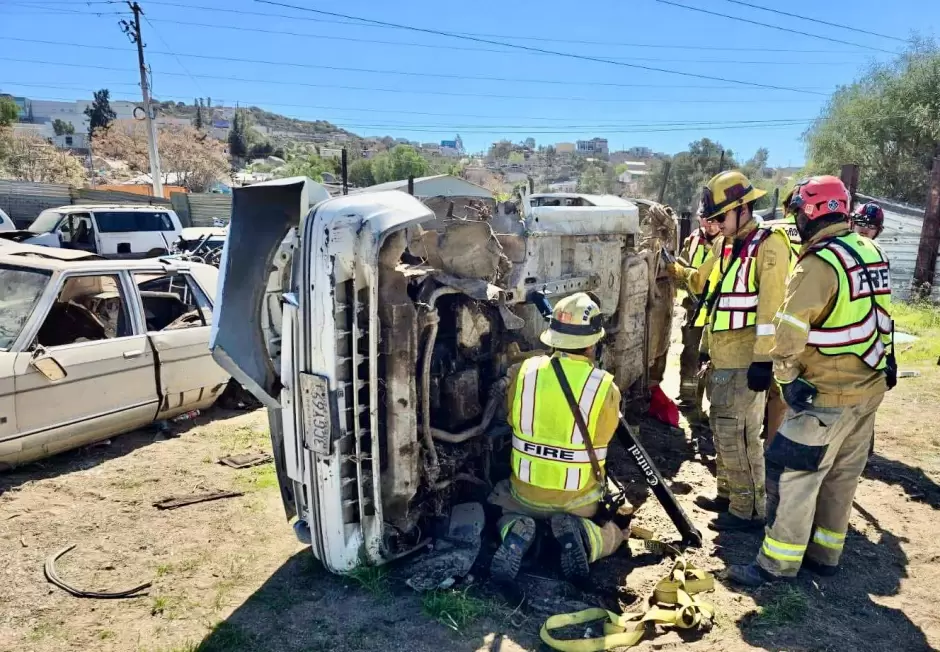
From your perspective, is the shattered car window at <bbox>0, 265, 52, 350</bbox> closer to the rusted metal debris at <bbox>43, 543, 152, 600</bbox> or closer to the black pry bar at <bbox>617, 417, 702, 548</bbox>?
the rusted metal debris at <bbox>43, 543, 152, 600</bbox>

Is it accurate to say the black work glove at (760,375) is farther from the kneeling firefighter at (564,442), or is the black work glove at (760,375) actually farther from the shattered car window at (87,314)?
the shattered car window at (87,314)

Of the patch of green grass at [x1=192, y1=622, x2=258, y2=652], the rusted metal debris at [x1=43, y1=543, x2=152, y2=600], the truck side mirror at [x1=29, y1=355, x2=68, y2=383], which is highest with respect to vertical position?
the truck side mirror at [x1=29, y1=355, x2=68, y2=383]

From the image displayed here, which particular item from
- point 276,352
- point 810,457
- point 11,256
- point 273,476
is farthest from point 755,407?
point 11,256

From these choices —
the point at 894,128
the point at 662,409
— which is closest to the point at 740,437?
the point at 662,409

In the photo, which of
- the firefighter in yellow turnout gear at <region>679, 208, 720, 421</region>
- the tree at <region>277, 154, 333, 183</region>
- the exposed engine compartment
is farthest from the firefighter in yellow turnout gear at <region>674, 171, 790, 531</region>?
the tree at <region>277, 154, 333, 183</region>

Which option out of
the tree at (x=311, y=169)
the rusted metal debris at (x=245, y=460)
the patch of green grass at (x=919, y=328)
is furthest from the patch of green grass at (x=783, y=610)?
the tree at (x=311, y=169)

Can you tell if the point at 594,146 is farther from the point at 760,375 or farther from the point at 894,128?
the point at 760,375

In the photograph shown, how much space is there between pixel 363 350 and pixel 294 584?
1.28 metres

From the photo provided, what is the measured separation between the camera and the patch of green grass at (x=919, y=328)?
7.86 meters

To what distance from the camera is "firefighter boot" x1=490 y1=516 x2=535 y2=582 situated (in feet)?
9.96

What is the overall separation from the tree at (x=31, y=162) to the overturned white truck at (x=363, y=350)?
121ft

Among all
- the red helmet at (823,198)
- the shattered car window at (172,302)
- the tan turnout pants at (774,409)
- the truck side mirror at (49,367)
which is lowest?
the tan turnout pants at (774,409)

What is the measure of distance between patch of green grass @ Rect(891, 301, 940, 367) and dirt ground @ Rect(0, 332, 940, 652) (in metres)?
3.92

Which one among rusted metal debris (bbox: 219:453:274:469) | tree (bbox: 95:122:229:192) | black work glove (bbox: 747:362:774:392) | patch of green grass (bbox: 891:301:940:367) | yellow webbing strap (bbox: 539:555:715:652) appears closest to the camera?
yellow webbing strap (bbox: 539:555:715:652)
